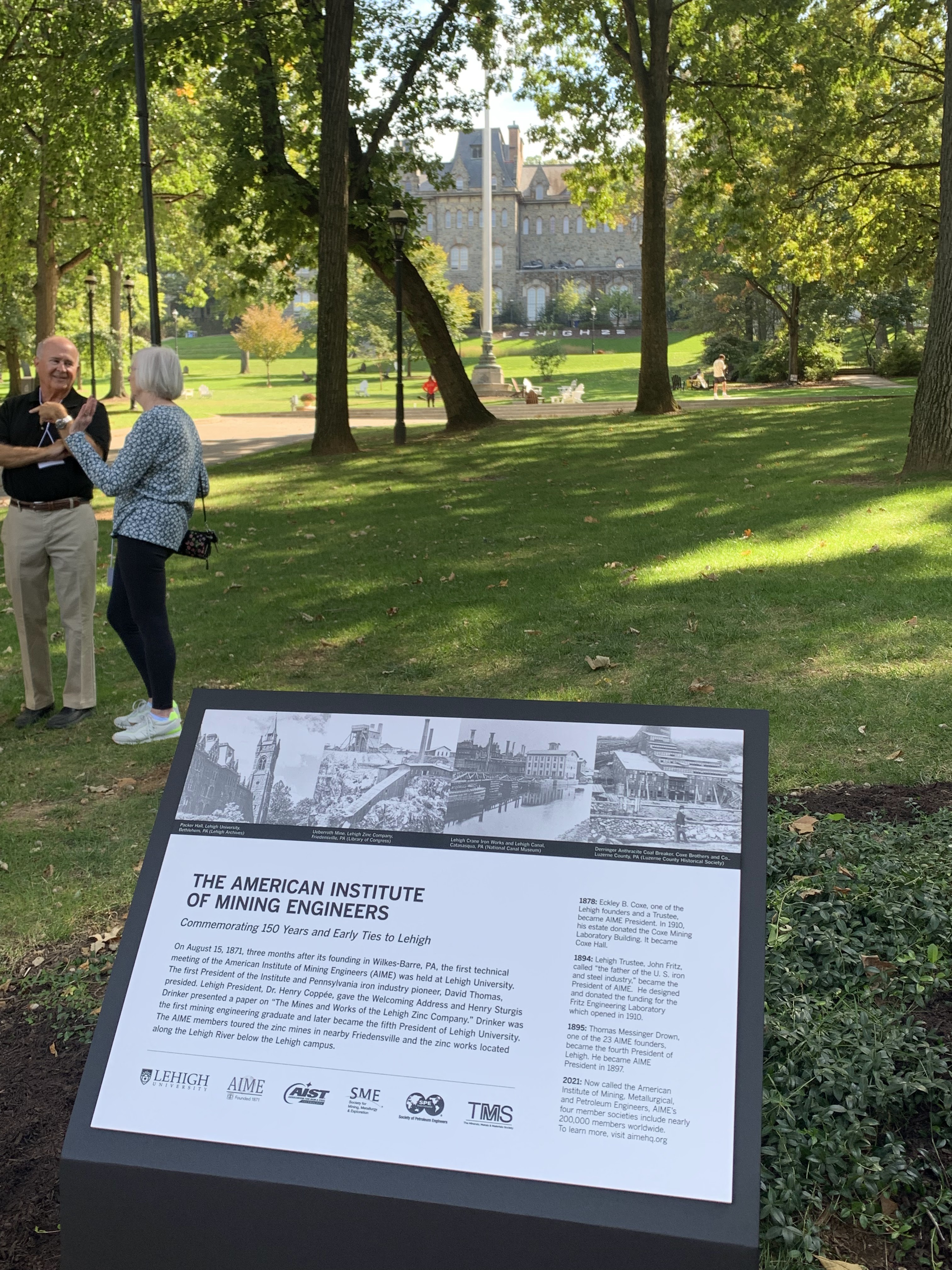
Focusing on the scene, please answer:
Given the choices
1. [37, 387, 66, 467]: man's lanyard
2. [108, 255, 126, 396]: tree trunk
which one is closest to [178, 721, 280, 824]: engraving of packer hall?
[37, 387, 66, 467]: man's lanyard

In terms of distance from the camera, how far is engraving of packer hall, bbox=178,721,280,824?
2.49 m

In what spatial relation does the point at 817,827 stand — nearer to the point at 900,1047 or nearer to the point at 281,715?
the point at 900,1047

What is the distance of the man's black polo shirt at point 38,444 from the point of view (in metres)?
6.21

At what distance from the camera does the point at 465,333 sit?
92500 mm

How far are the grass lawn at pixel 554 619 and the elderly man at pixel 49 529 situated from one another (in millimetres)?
321

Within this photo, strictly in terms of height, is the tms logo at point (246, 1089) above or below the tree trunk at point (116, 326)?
below

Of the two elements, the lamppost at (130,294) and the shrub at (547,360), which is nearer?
the lamppost at (130,294)

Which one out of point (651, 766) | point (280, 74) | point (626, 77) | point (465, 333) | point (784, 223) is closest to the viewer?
point (651, 766)

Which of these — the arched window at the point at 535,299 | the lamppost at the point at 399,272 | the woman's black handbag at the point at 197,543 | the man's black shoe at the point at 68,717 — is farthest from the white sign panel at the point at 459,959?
the arched window at the point at 535,299

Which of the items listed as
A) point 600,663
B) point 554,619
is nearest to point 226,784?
point 600,663

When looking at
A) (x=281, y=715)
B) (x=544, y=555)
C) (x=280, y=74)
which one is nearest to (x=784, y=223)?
(x=280, y=74)

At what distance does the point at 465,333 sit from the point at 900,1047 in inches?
3663

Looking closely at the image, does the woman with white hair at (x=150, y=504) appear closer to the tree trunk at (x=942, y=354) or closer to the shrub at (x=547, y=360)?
the tree trunk at (x=942, y=354)

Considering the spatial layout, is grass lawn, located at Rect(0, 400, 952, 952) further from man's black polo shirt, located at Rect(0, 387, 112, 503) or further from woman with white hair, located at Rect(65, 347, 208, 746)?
man's black polo shirt, located at Rect(0, 387, 112, 503)
